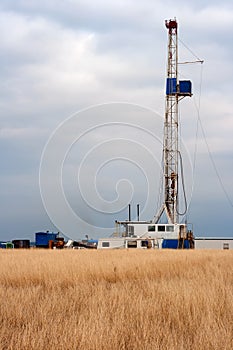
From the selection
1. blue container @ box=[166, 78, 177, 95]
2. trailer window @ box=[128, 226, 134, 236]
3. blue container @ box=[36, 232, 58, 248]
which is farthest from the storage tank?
blue container @ box=[166, 78, 177, 95]

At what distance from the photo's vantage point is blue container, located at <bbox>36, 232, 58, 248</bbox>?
57975 millimetres

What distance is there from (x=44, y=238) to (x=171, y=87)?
2001 centimetres


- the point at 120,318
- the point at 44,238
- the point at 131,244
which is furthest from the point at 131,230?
the point at 120,318

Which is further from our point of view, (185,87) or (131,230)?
(185,87)

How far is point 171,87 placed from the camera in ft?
167

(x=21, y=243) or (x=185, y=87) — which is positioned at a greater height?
(x=185, y=87)

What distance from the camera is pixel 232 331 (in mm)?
6777

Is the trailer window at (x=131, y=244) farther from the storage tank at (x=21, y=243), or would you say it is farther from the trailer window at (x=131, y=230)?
the storage tank at (x=21, y=243)

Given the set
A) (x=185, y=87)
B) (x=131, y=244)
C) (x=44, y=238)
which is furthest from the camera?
(x=44, y=238)

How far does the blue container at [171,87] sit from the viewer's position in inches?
1990

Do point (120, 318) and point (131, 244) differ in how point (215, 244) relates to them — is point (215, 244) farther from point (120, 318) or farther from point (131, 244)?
point (120, 318)

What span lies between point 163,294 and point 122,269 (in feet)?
20.6

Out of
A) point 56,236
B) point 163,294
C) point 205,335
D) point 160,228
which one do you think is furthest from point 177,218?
point 205,335

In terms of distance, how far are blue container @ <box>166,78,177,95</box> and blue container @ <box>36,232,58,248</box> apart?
63.5 ft
